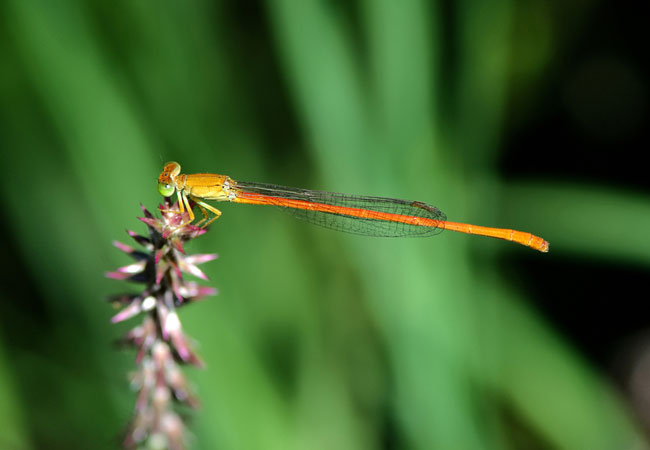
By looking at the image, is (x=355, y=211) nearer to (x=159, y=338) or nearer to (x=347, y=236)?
(x=347, y=236)

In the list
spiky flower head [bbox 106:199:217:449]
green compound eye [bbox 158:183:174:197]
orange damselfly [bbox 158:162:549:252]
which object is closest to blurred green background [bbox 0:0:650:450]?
orange damselfly [bbox 158:162:549:252]

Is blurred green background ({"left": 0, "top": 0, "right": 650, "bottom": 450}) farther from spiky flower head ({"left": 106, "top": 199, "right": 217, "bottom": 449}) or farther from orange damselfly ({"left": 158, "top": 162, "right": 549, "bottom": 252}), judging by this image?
spiky flower head ({"left": 106, "top": 199, "right": 217, "bottom": 449})

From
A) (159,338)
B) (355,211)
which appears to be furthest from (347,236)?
(159,338)

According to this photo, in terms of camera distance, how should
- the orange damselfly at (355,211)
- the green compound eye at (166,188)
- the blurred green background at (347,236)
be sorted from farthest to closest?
the orange damselfly at (355,211) < the blurred green background at (347,236) < the green compound eye at (166,188)

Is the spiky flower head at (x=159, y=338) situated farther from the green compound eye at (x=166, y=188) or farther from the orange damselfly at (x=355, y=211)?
the orange damselfly at (x=355, y=211)

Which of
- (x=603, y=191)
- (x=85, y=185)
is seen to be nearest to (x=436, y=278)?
(x=603, y=191)

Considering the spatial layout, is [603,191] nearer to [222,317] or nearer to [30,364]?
[222,317]

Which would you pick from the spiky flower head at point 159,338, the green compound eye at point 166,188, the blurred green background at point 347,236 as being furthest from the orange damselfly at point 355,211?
the spiky flower head at point 159,338
